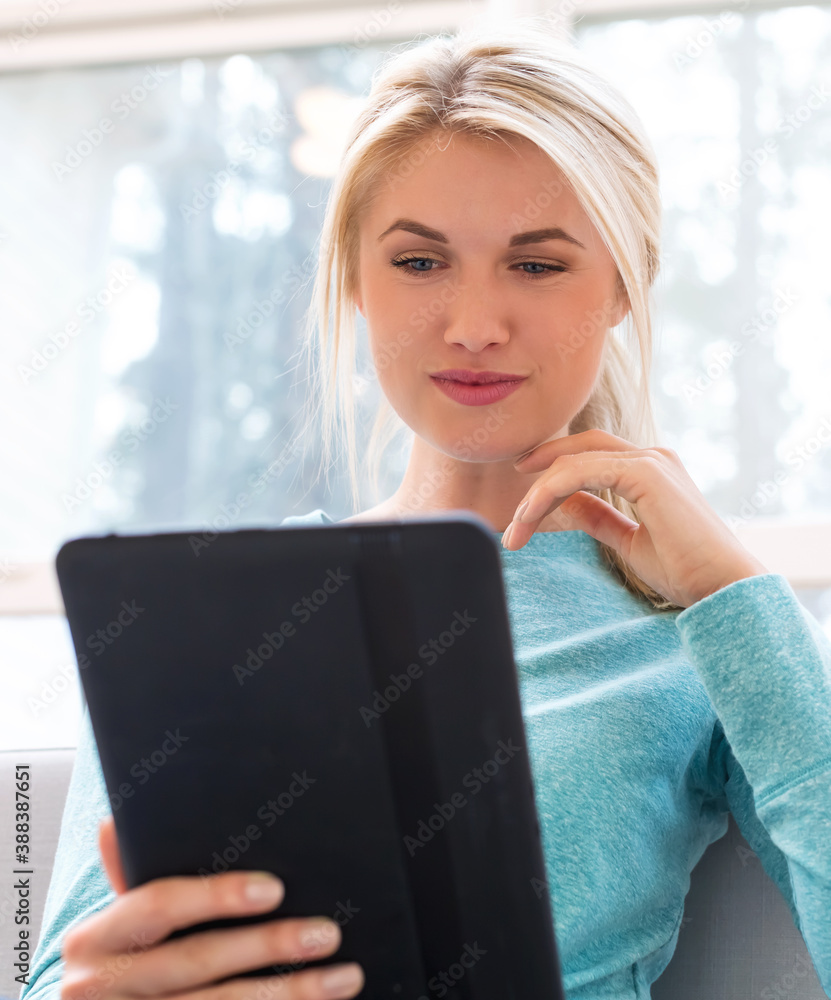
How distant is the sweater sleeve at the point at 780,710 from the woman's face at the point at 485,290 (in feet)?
1.10

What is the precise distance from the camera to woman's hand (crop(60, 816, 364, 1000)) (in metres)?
0.61

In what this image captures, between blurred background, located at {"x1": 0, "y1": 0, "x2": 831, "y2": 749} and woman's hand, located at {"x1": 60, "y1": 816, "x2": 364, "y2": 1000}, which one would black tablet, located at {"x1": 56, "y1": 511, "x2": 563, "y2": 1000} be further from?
blurred background, located at {"x1": 0, "y1": 0, "x2": 831, "y2": 749}

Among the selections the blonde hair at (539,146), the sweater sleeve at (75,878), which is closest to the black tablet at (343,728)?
the sweater sleeve at (75,878)

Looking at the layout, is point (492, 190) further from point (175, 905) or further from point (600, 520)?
point (175, 905)

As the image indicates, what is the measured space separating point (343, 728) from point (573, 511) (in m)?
0.61

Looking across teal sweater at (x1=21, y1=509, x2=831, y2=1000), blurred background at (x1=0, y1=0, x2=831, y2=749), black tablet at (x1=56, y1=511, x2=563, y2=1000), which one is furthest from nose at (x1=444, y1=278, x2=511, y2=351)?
blurred background at (x1=0, y1=0, x2=831, y2=749)

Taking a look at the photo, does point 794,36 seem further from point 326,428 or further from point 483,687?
point 483,687

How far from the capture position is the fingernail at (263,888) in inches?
23.8

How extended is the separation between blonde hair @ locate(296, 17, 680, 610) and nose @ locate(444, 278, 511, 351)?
3.9 inches

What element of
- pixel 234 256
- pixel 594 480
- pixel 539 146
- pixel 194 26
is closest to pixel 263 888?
pixel 594 480

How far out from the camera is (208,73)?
2863 mm

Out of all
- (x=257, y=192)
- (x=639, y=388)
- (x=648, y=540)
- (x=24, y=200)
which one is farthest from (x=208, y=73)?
(x=648, y=540)

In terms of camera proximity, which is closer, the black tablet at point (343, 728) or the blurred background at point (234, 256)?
the black tablet at point (343, 728)

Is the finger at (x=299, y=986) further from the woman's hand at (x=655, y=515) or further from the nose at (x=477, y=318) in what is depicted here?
the nose at (x=477, y=318)
